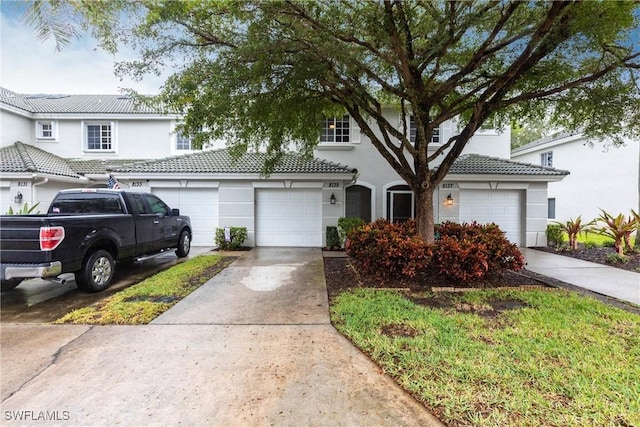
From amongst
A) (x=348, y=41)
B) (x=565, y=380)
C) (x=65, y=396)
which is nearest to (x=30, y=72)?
(x=65, y=396)

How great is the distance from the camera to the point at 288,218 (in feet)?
37.4

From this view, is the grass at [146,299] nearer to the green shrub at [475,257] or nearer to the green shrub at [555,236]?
the green shrub at [475,257]

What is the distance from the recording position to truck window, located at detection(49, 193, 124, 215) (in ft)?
21.6

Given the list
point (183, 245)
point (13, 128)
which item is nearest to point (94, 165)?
point (13, 128)

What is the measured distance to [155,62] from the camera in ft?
20.3

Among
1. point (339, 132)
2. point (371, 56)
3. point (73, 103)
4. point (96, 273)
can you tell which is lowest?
point (96, 273)

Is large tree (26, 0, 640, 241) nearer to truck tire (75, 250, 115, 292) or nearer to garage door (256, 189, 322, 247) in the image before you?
Answer: truck tire (75, 250, 115, 292)

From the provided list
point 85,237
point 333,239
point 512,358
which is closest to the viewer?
point 512,358

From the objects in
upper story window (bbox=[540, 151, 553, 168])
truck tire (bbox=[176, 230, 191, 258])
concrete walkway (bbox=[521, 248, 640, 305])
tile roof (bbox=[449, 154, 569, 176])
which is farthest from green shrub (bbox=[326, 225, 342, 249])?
upper story window (bbox=[540, 151, 553, 168])

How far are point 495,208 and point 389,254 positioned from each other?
8.10m

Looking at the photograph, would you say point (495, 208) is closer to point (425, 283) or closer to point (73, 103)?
point (425, 283)

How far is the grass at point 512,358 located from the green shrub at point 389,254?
3.43ft

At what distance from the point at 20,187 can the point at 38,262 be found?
921cm

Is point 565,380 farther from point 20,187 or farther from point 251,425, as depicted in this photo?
point 20,187
